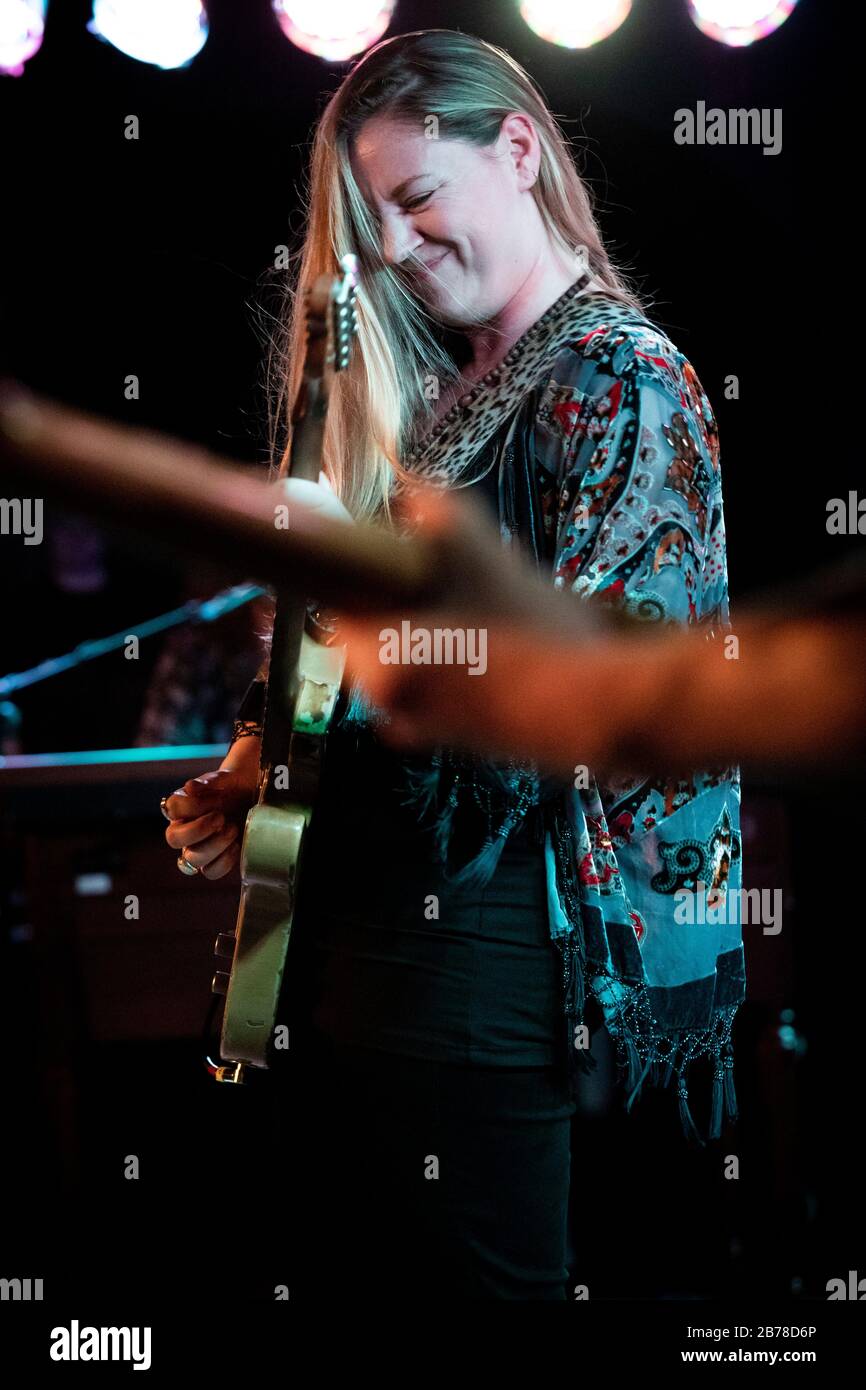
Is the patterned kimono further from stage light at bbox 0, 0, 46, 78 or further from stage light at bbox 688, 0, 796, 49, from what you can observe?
stage light at bbox 0, 0, 46, 78

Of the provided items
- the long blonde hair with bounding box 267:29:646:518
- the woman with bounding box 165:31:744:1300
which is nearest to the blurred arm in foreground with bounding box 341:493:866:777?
the woman with bounding box 165:31:744:1300

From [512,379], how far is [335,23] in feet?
6.29

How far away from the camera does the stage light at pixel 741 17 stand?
272cm

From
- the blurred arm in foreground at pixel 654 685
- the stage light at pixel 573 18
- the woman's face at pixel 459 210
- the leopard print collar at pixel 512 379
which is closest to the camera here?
the blurred arm in foreground at pixel 654 685

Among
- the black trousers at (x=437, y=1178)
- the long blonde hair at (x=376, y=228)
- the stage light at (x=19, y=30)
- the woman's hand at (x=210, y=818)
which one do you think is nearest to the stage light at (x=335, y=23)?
the stage light at (x=19, y=30)

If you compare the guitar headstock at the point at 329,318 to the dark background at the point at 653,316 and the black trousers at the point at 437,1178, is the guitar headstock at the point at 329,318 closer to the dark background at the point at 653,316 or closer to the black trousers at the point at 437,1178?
the black trousers at the point at 437,1178

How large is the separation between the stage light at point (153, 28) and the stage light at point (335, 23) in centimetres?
21

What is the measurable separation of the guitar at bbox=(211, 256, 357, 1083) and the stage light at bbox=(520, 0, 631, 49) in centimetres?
193

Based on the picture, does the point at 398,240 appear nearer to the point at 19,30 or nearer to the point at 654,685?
the point at 654,685

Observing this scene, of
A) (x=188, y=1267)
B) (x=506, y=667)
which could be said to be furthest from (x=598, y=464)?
(x=188, y=1267)

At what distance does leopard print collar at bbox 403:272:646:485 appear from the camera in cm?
121

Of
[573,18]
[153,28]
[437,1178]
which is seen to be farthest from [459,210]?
[153,28]
